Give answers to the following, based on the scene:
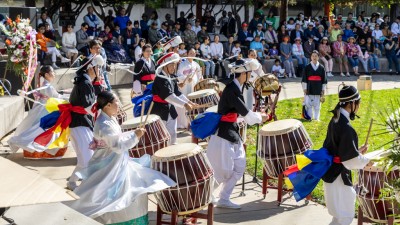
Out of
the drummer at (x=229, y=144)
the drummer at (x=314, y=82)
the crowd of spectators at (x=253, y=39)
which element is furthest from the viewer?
the crowd of spectators at (x=253, y=39)

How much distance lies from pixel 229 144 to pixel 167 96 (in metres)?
2.14

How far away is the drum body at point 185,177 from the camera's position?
7.79 metres

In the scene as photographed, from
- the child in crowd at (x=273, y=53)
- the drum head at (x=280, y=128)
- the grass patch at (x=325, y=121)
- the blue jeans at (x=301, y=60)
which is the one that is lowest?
the grass patch at (x=325, y=121)

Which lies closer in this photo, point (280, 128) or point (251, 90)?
point (280, 128)

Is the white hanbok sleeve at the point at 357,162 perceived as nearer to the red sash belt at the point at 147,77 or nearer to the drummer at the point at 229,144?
the drummer at the point at 229,144

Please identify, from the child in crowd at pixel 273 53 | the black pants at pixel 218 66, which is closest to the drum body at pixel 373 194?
the black pants at pixel 218 66

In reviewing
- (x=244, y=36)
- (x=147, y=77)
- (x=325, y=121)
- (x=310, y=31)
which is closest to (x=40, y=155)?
(x=147, y=77)

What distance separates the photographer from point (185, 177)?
7828mm

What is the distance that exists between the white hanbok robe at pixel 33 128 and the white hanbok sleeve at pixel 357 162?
5.17m

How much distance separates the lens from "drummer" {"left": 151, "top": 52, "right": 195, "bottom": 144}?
36.7 feet

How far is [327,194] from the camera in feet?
26.0

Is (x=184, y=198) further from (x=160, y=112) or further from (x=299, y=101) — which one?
(x=299, y=101)

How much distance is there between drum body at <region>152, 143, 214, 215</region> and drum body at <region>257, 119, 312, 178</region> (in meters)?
1.51

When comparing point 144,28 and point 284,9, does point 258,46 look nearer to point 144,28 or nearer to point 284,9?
point 144,28
